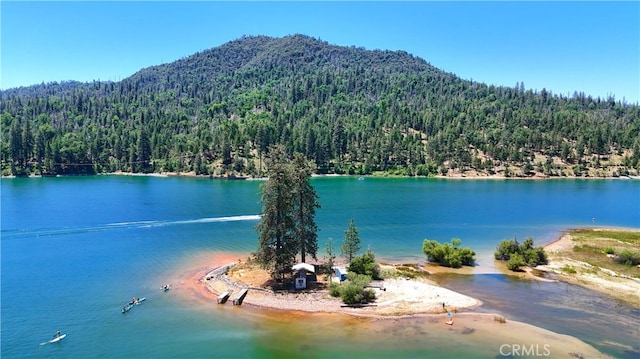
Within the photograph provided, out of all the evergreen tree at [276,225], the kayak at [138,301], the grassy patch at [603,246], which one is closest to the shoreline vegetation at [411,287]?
the grassy patch at [603,246]

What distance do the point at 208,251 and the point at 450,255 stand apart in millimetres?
36610

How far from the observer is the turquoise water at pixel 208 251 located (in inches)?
1458

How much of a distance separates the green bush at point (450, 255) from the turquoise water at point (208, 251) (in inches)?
142

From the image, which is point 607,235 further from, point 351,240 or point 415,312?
point 415,312

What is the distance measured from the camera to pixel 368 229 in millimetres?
85375

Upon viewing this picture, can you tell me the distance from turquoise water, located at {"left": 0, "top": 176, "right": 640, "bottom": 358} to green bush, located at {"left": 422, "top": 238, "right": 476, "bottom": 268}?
11.8 ft

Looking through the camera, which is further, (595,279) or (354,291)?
(595,279)

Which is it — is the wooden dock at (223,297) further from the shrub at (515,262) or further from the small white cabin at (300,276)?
the shrub at (515,262)

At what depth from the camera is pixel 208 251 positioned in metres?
67.4

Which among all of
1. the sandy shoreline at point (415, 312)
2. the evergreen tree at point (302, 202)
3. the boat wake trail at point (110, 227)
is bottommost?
the sandy shoreline at point (415, 312)

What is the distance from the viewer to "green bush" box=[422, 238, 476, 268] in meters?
59.9

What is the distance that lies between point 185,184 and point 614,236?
13565cm

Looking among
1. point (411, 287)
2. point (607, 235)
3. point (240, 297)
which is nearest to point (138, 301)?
point (240, 297)

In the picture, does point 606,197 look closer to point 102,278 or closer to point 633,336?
point 633,336
